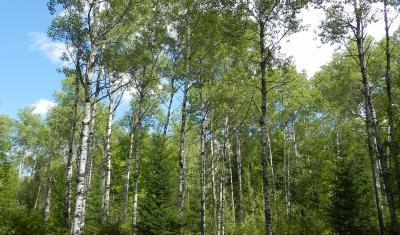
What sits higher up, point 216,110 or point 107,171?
point 216,110

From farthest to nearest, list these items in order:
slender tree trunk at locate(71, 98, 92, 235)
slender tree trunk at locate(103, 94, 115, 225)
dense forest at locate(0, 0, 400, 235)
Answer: slender tree trunk at locate(103, 94, 115, 225)
dense forest at locate(0, 0, 400, 235)
slender tree trunk at locate(71, 98, 92, 235)

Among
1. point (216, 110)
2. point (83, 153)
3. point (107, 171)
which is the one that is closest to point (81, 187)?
point (83, 153)

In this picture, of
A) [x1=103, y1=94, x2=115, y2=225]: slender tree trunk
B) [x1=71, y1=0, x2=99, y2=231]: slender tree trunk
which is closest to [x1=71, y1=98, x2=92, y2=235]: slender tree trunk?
[x1=71, y1=0, x2=99, y2=231]: slender tree trunk

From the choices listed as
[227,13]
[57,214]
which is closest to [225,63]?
[227,13]

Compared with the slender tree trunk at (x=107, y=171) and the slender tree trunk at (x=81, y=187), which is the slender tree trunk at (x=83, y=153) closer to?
the slender tree trunk at (x=81, y=187)

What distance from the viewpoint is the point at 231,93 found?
2427 cm

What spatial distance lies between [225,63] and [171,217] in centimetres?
1239

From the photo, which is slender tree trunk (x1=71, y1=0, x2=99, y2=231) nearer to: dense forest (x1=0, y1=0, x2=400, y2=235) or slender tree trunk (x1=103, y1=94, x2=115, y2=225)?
dense forest (x1=0, y1=0, x2=400, y2=235)

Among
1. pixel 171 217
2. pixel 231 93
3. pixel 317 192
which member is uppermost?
pixel 231 93

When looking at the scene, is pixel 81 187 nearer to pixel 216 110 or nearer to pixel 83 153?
pixel 83 153

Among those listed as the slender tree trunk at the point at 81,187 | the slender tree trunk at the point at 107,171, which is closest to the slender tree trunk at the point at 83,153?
the slender tree trunk at the point at 81,187

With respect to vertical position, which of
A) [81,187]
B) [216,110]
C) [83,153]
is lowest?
[81,187]

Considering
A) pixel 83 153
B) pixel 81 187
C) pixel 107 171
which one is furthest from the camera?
pixel 107 171

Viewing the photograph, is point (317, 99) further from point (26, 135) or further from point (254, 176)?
point (26, 135)
